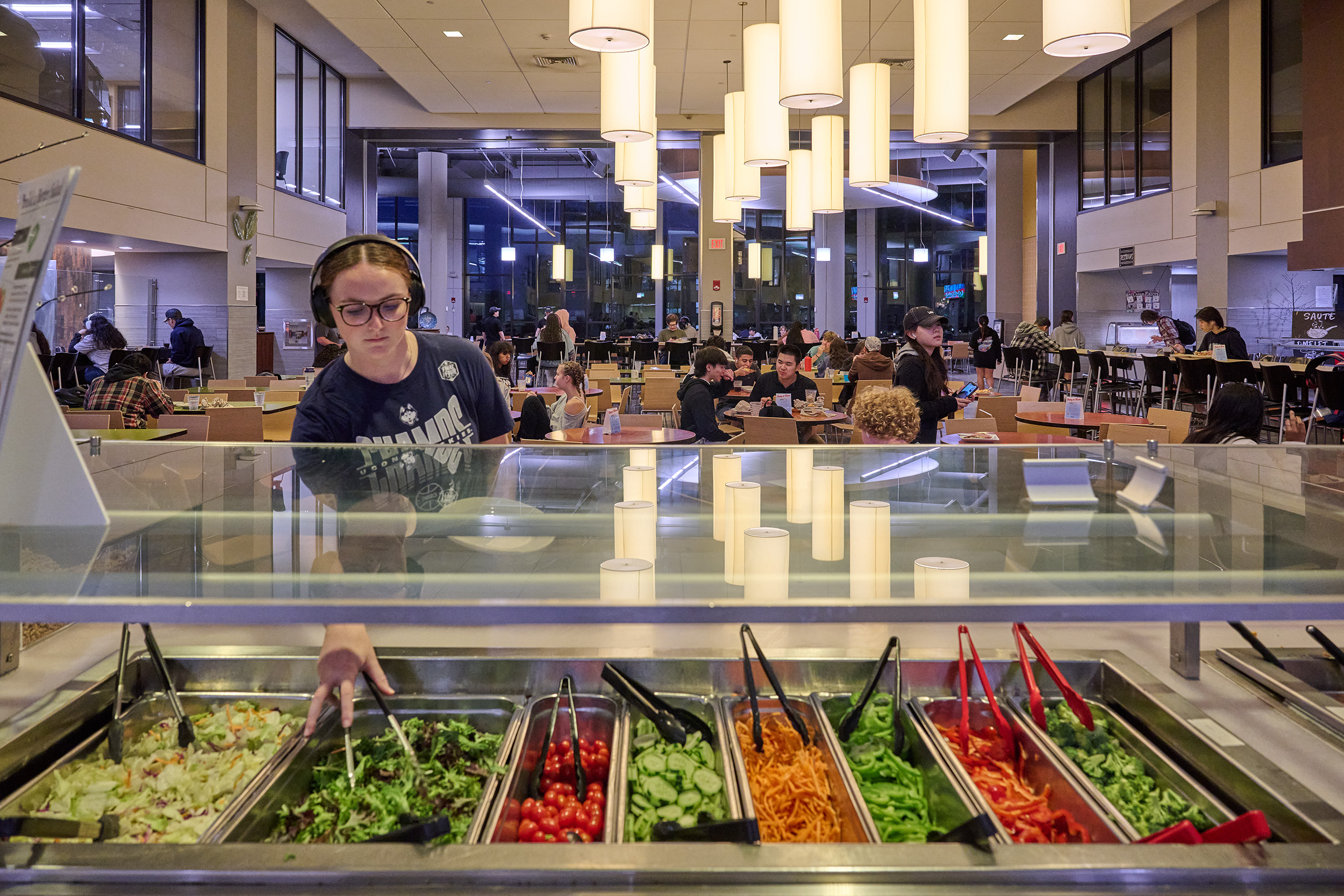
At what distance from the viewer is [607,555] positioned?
1.16 metres

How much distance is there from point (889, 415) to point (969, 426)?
1.70m

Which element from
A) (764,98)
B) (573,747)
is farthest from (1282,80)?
(573,747)

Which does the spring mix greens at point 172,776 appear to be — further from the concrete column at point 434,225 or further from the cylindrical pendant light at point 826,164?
the concrete column at point 434,225

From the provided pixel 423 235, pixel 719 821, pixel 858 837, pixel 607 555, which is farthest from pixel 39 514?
pixel 423 235

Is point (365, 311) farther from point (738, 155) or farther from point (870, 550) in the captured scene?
point (738, 155)

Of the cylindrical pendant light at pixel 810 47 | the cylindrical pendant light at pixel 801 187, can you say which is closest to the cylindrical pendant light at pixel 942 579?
the cylindrical pendant light at pixel 810 47

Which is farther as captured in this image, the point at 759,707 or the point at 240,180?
the point at 240,180

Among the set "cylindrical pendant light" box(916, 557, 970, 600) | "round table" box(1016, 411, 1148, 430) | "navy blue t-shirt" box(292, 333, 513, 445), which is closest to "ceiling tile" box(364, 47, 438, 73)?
"round table" box(1016, 411, 1148, 430)

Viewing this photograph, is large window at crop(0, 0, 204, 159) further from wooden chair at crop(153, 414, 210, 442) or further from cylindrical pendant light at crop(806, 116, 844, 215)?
cylindrical pendant light at crop(806, 116, 844, 215)

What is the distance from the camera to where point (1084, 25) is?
12.3 ft

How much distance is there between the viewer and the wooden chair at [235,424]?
5762 millimetres

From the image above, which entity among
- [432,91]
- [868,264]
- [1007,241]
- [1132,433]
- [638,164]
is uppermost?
[432,91]

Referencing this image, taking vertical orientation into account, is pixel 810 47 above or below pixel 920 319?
above

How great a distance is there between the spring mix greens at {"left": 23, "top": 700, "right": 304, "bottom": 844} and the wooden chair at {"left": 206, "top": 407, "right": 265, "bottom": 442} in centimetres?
452
